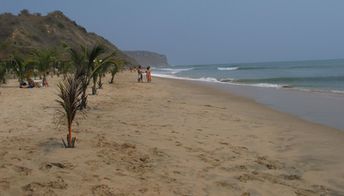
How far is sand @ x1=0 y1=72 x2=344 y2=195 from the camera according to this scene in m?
4.45

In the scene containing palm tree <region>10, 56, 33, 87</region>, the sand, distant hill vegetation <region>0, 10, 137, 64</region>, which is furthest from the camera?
distant hill vegetation <region>0, 10, 137, 64</region>

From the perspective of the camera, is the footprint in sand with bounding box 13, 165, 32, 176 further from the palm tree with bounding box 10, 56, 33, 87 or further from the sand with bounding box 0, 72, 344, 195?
the palm tree with bounding box 10, 56, 33, 87

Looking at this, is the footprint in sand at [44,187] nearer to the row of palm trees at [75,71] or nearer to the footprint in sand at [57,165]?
the footprint in sand at [57,165]

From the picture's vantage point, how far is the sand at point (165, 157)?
4.45 metres

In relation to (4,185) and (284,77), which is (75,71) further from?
(284,77)

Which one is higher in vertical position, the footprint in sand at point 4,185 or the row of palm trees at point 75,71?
the row of palm trees at point 75,71

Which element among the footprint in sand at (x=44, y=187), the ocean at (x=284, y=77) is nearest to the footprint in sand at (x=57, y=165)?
the footprint in sand at (x=44, y=187)

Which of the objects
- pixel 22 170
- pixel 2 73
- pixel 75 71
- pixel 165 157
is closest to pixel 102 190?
pixel 22 170

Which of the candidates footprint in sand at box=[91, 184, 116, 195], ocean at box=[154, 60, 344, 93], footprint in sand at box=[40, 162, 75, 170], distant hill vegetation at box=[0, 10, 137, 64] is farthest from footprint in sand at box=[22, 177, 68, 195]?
distant hill vegetation at box=[0, 10, 137, 64]

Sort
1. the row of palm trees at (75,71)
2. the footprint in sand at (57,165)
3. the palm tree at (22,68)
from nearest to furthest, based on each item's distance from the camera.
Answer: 1. the footprint in sand at (57,165)
2. the row of palm trees at (75,71)
3. the palm tree at (22,68)

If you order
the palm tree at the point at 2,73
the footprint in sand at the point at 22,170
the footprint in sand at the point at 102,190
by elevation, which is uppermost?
the palm tree at the point at 2,73

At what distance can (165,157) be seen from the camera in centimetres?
562

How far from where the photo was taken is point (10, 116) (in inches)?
332

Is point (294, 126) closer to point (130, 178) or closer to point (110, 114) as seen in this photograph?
point (110, 114)
